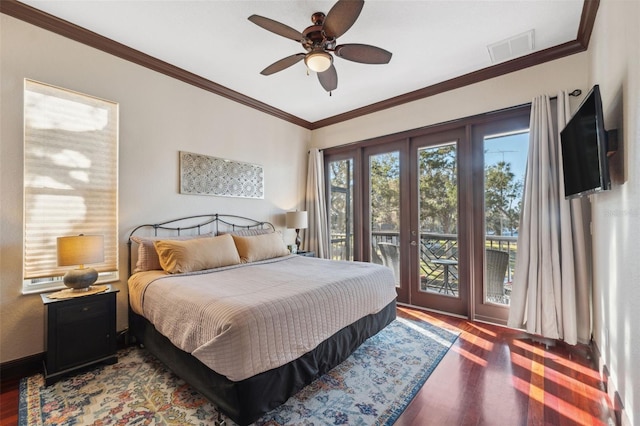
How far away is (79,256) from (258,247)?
1639 millimetres

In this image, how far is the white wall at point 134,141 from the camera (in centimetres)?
225

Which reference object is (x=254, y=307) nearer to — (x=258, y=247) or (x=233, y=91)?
(x=258, y=247)

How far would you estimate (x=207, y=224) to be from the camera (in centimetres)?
359

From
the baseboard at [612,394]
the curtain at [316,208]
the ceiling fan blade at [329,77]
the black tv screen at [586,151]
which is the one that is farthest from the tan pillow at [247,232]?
the baseboard at [612,394]

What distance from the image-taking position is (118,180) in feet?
9.25

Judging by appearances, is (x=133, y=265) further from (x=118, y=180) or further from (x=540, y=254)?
(x=540, y=254)

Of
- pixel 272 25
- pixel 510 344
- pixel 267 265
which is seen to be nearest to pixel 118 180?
pixel 267 265

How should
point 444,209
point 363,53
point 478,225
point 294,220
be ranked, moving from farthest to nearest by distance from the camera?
point 294,220 → point 444,209 → point 478,225 → point 363,53

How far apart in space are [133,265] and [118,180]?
2.84ft

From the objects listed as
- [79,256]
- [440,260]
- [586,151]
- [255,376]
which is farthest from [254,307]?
[440,260]

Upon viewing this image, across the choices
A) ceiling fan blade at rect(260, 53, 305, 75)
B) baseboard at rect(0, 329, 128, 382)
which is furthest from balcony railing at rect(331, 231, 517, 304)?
baseboard at rect(0, 329, 128, 382)

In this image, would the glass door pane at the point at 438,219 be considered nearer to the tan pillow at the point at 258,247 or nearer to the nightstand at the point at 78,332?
the tan pillow at the point at 258,247

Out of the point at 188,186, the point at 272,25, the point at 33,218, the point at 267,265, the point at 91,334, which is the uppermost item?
the point at 272,25

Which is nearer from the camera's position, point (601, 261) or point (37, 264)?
point (601, 261)
